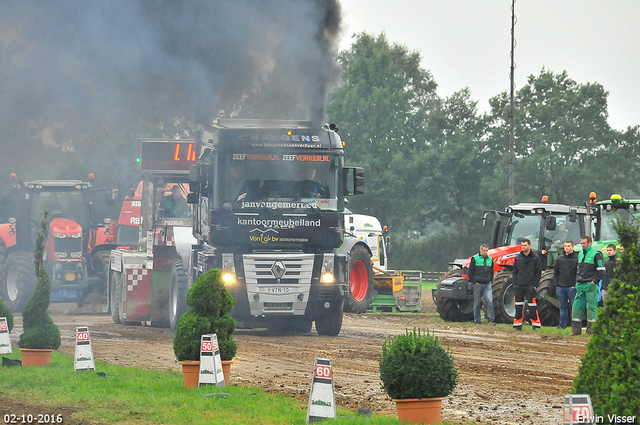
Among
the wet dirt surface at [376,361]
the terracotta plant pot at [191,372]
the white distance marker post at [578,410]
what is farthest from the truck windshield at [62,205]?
the white distance marker post at [578,410]

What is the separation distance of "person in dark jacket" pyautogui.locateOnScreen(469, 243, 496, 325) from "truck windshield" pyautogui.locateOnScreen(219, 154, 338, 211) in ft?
18.4

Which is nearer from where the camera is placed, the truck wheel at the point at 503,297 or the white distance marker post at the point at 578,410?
the white distance marker post at the point at 578,410

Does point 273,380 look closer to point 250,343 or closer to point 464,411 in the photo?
point 464,411

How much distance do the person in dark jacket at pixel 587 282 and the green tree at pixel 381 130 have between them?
40.8 metres

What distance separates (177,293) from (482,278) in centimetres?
726

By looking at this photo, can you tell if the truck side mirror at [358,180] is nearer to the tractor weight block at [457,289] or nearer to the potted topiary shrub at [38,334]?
the potted topiary shrub at [38,334]

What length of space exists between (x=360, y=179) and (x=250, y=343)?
376 centimetres

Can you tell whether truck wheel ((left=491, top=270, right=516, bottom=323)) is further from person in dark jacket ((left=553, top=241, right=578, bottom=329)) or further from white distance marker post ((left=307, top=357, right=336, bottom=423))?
white distance marker post ((left=307, top=357, right=336, bottom=423))

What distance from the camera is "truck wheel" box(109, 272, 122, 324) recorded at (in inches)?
824

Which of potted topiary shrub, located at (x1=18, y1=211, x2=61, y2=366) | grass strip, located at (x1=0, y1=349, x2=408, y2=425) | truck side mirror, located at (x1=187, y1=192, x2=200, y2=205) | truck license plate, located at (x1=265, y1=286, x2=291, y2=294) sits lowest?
grass strip, located at (x1=0, y1=349, x2=408, y2=425)

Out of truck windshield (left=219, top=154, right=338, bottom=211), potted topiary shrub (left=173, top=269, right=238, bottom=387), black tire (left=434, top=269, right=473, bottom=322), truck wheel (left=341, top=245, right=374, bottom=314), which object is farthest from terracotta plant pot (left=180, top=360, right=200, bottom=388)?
black tire (left=434, top=269, right=473, bottom=322)

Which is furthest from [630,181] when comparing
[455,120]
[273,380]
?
[273,380]

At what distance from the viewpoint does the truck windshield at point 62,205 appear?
2530 centimetres

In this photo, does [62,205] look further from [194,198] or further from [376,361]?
[376,361]
